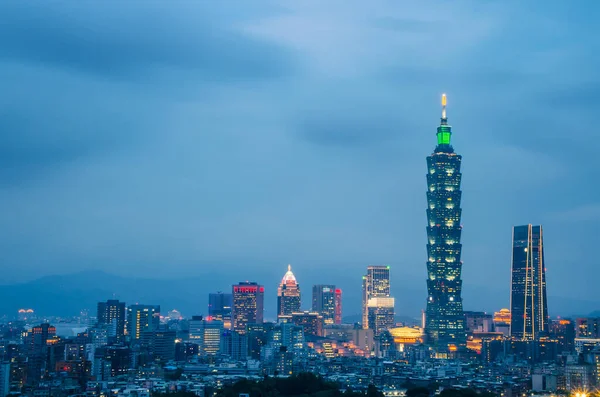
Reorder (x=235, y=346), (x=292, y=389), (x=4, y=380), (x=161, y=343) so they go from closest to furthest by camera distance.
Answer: (x=292, y=389)
(x=4, y=380)
(x=161, y=343)
(x=235, y=346)

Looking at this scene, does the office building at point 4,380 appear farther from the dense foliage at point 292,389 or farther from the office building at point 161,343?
the office building at point 161,343

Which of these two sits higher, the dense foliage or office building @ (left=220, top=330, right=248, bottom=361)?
office building @ (left=220, top=330, right=248, bottom=361)

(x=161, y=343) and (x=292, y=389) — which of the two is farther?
(x=161, y=343)

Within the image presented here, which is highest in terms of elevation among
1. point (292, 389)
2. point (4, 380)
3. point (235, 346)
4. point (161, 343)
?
point (161, 343)

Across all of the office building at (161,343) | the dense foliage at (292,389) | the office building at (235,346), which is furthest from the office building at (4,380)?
the office building at (235,346)

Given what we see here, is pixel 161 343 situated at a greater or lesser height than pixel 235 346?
greater

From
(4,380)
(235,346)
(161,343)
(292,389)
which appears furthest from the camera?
(235,346)

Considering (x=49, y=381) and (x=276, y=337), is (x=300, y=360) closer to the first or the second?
(x=276, y=337)

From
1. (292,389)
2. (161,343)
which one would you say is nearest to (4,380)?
(292,389)

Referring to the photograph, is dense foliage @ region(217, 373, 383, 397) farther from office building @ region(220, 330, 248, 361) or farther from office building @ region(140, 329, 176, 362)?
office building @ region(220, 330, 248, 361)

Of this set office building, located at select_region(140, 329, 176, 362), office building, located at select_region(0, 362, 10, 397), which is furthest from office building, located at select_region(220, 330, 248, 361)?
office building, located at select_region(0, 362, 10, 397)

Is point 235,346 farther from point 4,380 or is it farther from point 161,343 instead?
point 4,380
